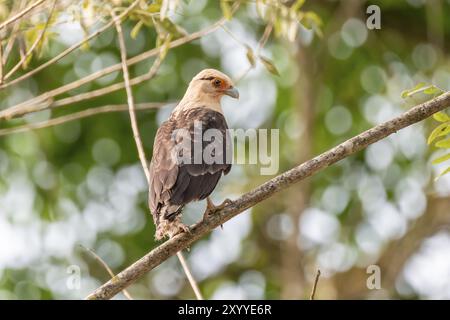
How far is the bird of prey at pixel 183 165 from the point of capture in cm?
464

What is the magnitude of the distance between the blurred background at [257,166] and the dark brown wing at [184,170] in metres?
4.10

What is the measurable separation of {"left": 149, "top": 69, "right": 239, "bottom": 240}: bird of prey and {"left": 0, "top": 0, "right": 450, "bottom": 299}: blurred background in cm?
399

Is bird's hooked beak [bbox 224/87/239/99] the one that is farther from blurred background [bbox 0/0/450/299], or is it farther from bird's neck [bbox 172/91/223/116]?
blurred background [bbox 0/0/450/299]

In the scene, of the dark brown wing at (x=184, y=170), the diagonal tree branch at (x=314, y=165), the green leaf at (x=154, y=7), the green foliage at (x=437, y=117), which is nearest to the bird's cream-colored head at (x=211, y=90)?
the dark brown wing at (x=184, y=170)

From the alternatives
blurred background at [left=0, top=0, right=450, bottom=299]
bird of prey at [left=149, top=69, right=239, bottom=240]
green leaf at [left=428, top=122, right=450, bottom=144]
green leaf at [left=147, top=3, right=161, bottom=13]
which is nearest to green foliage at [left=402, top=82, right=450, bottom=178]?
green leaf at [left=428, top=122, right=450, bottom=144]

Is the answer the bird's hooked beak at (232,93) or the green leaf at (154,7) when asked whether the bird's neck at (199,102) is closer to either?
the bird's hooked beak at (232,93)

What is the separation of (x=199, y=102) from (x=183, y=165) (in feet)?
3.49

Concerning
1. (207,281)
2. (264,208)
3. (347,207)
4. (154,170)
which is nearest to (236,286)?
(207,281)

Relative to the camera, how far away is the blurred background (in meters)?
9.64

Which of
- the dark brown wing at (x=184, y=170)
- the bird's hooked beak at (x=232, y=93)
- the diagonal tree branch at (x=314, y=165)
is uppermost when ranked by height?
the bird's hooked beak at (x=232, y=93)

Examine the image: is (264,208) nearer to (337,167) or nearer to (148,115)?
(337,167)

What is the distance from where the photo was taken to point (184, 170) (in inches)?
190

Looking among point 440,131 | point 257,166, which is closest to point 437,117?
point 440,131

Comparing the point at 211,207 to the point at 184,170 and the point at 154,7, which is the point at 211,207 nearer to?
the point at 184,170
